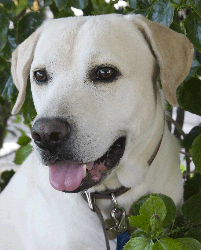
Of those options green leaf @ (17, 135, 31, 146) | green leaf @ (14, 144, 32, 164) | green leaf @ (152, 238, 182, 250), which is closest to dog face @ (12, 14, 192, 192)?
green leaf @ (152, 238, 182, 250)

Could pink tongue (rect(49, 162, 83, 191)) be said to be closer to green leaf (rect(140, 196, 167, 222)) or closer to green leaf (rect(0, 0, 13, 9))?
green leaf (rect(140, 196, 167, 222))

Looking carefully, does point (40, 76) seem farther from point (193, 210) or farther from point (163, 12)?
point (193, 210)

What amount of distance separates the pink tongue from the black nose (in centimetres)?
15

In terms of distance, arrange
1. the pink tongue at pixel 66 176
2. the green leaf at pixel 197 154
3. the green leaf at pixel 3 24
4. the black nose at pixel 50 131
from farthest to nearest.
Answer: the green leaf at pixel 3 24 → the green leaf at pixel 197 154 → the pink tongue at pixel 66 176 → the black nose at pixel 50 131

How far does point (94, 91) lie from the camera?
1.25m

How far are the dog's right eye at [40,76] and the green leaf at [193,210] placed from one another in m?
0.87

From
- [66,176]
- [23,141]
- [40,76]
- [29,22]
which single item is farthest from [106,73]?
[23,141]

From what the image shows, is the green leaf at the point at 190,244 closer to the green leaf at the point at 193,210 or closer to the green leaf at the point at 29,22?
the green leaf at the point at 193,210

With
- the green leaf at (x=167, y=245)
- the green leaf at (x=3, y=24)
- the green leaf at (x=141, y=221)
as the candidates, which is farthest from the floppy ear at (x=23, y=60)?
the green leaf at (x=167, y=245)

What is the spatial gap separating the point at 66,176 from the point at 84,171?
8 cm

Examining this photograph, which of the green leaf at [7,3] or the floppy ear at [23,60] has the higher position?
the green leaf at [7,3]

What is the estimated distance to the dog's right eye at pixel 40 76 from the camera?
138 cm

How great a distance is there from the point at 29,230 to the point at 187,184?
3.15ft

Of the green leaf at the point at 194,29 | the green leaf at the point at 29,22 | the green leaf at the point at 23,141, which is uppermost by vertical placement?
the green leaf at the point at 194,29
